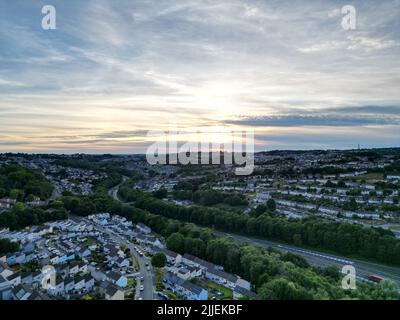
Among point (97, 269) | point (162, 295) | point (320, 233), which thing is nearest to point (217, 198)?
point (320, 233)

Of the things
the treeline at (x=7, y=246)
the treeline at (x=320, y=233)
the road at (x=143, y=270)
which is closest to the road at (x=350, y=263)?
the treeline at (x=320, y=233)

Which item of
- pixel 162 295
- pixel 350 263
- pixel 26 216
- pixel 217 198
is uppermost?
pixel 26 216

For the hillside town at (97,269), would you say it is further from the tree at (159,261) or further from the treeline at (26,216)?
the treeline at (26,216)

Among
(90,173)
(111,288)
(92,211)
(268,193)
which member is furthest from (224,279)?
(90,173)

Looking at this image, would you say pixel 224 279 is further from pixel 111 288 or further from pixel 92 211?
pixel 92 211

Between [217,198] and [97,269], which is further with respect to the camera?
[217,198]

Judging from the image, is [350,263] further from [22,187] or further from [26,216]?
[22,187]
